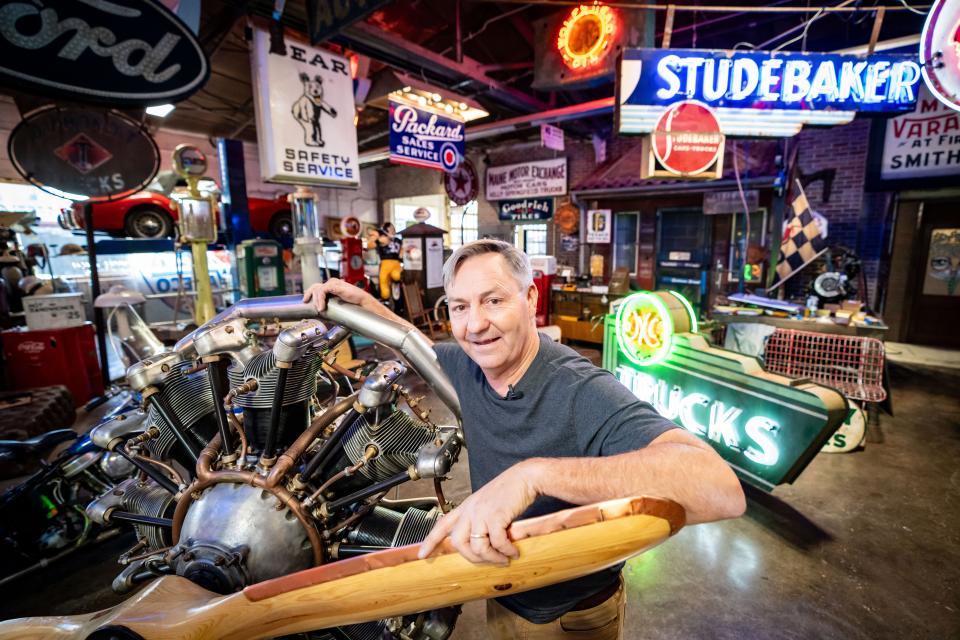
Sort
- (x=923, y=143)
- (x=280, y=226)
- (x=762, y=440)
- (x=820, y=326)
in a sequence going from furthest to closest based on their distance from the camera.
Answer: (x=280, y=226)
(x=923, y=143)
(x=820, y=326)
(x=762, y=440)

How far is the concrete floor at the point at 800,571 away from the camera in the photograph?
2461 millimetres

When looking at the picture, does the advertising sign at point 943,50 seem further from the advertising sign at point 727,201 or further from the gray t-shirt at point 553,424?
the gray t-shirt at point 553,424

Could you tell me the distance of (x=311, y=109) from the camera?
5188mm

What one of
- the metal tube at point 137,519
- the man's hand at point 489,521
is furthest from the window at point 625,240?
the man's hand at point 489,521

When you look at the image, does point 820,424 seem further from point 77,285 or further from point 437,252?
point 77,285

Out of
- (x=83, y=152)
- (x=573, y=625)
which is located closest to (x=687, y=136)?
(x=573, y=625)

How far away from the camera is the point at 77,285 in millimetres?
10133

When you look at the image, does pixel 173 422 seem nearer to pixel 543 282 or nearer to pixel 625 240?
pixel 543 282

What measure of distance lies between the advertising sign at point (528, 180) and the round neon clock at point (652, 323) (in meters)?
9.24

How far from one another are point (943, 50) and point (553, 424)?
5800 mm

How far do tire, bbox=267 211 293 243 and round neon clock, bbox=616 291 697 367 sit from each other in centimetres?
1196

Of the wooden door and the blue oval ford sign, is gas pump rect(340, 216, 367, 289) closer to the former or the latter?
the blue oval ford sign

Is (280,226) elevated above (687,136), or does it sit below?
below

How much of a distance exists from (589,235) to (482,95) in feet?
17.3
